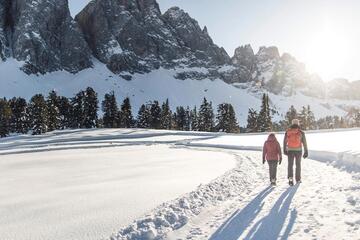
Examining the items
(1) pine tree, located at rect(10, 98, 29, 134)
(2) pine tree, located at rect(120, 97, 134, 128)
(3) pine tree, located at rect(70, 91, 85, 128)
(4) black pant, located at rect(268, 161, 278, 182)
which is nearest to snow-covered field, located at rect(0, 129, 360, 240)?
(4) black pant, located at rect(268, 161, 278, 182)

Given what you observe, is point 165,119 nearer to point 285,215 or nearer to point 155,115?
point 155,115

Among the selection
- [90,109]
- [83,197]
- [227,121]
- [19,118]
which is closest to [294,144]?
[83,197]

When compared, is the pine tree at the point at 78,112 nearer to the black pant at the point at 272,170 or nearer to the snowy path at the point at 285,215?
the black pant at the point at 272,170

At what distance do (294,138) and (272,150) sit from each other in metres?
0.89

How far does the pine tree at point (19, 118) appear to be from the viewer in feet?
326

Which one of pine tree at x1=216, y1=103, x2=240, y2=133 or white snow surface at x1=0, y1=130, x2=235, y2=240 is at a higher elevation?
pine tree at x1=216, y1=103, x2=240, y2=133

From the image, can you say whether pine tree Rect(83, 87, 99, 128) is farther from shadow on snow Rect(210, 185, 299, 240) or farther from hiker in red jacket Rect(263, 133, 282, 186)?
shadow on snow Rect(210, 185, 299, 240)

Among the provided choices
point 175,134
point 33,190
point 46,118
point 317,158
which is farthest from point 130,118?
point 33,190

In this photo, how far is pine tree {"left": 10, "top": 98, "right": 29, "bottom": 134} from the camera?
9927 centimetres

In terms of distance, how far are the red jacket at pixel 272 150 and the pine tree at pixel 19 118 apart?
301 feet

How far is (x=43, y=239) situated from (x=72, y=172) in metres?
11.2

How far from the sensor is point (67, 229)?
8.53 metres

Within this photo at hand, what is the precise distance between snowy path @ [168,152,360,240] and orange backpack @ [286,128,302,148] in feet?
4.87

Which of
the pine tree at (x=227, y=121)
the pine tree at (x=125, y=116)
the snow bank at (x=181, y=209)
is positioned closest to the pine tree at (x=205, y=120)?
the pine tree at (x=227, y=121)
